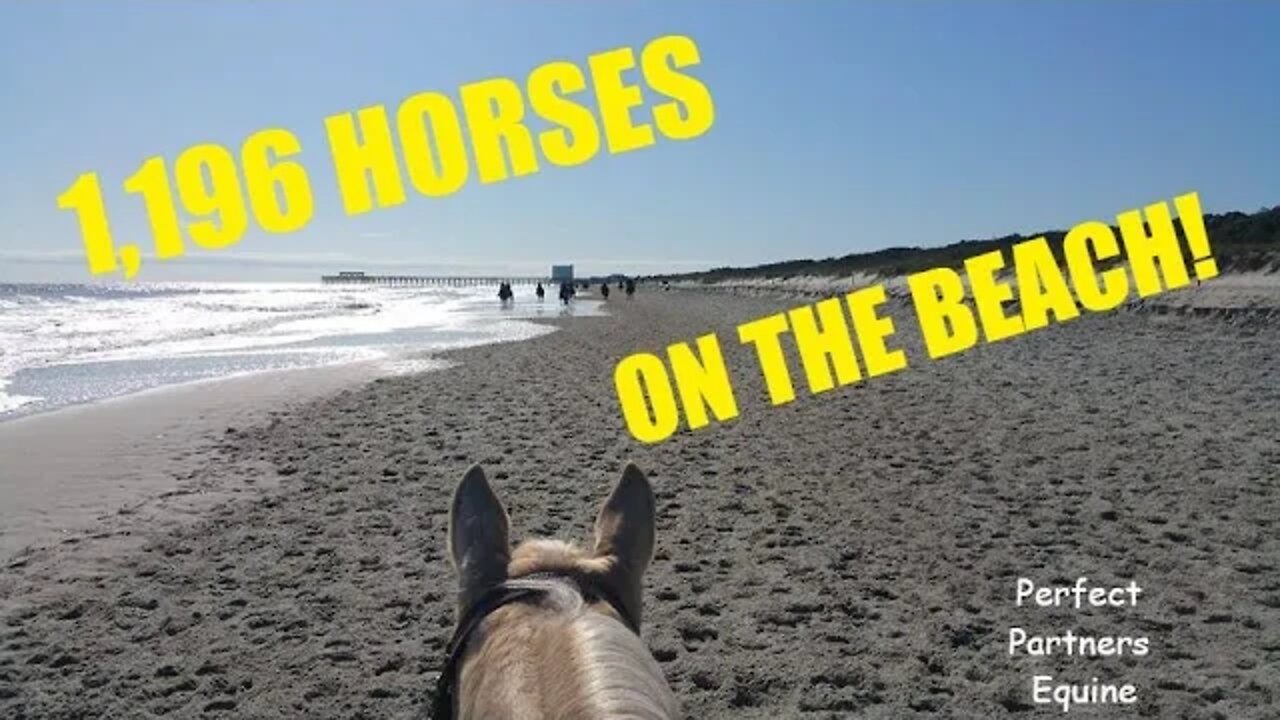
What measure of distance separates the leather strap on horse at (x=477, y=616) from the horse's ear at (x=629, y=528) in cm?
22

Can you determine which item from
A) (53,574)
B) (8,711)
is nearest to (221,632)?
(8,711)

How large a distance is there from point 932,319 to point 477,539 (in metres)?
30.2

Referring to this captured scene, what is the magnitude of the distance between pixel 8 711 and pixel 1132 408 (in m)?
12.2

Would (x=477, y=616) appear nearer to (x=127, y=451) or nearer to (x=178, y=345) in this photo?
(x=127, y=451)

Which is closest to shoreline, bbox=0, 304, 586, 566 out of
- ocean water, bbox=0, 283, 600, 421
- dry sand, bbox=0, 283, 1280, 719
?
dry sand, bbox=0, 283, 1280, 719

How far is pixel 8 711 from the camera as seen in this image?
4.68 metres

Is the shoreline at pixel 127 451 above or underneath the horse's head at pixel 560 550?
above

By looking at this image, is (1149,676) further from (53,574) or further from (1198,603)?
(53,574)

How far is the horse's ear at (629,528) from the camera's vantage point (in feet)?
6.89

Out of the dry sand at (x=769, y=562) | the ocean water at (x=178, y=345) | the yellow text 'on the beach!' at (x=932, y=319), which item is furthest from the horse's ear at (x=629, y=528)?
the ocean water at (x=178, y=345)

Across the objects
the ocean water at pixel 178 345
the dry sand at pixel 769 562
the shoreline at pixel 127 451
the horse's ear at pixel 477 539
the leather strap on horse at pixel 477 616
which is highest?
the ocean water at pixel 178 345

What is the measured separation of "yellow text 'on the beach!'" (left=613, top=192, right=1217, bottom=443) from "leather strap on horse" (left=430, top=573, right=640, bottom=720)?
31.8 feet

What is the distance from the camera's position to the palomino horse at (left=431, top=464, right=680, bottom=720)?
1304mm

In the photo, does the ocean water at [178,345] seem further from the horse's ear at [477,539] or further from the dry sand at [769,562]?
the horse's ear at [477,539]
